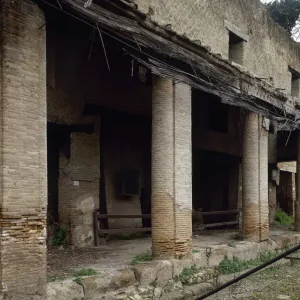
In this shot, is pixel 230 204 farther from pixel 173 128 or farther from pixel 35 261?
pixel 35 261

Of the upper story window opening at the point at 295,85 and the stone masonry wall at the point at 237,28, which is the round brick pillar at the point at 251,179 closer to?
the stone masonry wall at the point at 237,28

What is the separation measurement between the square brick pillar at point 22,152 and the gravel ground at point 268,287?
10.5 ft

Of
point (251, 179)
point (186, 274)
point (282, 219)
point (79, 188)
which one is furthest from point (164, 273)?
point (282, 219)

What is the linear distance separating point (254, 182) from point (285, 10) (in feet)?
54.1

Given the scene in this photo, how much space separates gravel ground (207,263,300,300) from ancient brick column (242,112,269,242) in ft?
4.32

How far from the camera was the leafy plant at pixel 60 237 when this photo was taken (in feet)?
32.1

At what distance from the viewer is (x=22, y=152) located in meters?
5.98

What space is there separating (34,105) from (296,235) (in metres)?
9.80

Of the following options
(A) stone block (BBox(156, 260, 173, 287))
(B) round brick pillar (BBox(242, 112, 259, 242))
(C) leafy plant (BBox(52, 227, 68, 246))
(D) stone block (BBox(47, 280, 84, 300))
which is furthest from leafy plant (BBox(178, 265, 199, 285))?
(B) round brick pillar (BBox(242, 112, 259, 242))

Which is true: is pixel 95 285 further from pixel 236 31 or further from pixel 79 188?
pixel 236 31

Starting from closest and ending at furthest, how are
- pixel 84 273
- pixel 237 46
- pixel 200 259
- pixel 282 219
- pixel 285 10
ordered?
pixel 84 273
pixel 200 259
pixel 237 46
pixel 282 219
pixel 285 10

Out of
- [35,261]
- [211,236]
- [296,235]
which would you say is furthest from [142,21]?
[296,235]

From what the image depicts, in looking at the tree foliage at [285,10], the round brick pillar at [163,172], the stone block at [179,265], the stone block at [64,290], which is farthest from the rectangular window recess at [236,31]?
the tree foliage at [285,10]

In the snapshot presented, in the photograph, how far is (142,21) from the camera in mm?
8133
